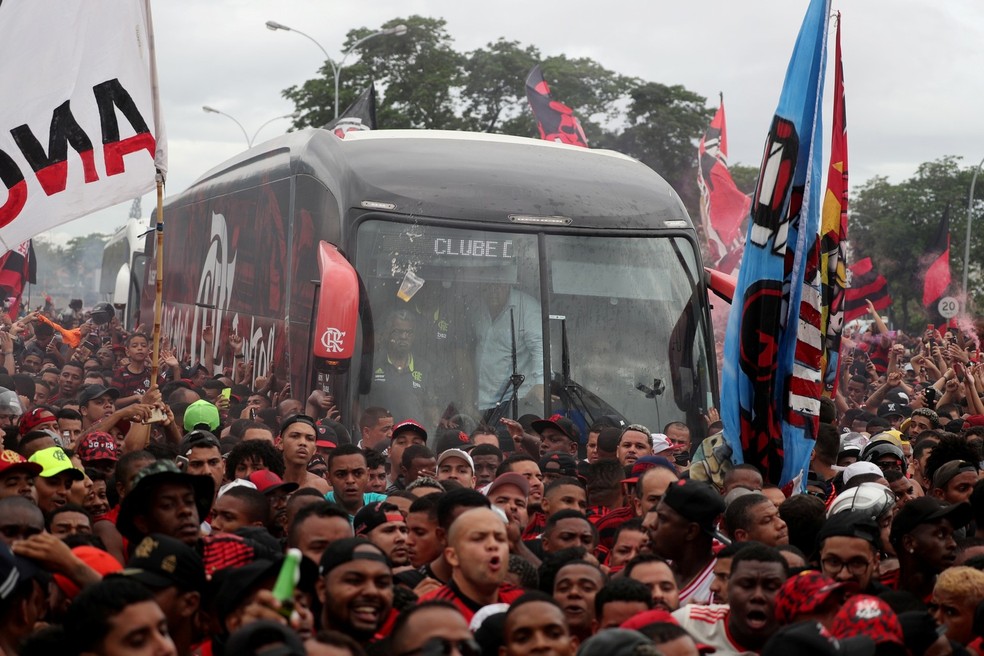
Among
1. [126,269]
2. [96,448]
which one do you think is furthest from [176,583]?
[126,269]

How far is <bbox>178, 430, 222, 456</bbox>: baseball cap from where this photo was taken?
762 centimetres

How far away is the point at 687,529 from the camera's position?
5953 millimetres

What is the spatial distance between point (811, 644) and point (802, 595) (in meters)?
0.76

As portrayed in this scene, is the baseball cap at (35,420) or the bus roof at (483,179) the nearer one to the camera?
the baseball cap at (35,420)

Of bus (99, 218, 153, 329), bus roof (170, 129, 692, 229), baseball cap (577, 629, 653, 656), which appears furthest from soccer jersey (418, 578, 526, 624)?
bus (99, 218, 153, 329)

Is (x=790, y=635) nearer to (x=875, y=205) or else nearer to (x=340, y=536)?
(x=340, y=536)

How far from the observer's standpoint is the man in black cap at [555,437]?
987cm

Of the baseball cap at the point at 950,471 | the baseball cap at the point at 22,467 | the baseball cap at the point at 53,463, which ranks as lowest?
the baseball cap at the point at 950,471

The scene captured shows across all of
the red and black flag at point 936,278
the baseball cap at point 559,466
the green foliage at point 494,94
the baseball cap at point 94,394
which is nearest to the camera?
the baseball cap at point 559,466

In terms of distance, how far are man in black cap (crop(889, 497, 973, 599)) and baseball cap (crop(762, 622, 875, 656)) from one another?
192cm

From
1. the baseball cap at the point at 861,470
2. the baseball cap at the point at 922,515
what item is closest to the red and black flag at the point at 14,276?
the baseball cap at the point at 861,470

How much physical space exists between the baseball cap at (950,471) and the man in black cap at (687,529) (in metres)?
1.90

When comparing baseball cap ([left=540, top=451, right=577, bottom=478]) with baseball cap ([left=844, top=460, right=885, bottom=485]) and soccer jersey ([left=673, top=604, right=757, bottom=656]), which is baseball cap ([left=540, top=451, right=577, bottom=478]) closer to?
baseball cap ([left=844, top=460, right=885, bottom=485])

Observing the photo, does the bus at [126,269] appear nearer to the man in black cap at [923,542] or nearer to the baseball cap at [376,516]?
the baseball cap at [376,516]
